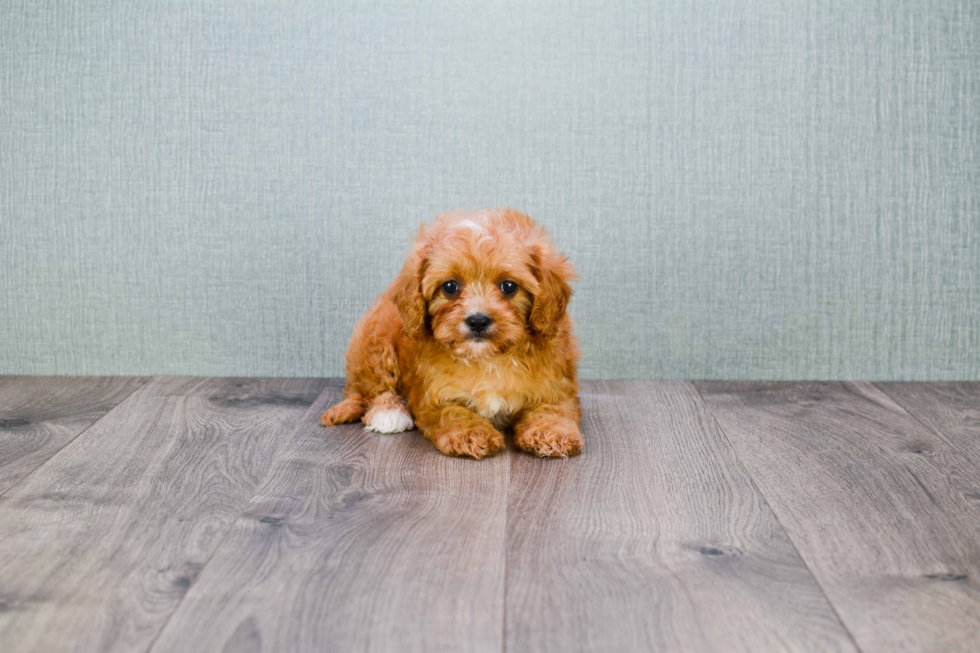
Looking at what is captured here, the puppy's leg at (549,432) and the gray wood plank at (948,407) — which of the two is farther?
the gray wood plank at (948,407)

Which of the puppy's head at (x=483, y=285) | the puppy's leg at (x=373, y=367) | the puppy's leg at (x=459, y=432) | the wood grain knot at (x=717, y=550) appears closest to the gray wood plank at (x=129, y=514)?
the puppy's leg at (x=373, y=367)

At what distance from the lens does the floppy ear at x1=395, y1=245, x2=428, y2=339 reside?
80.8 inches

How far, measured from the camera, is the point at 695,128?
2.75 m

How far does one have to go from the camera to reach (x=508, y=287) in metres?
2.01

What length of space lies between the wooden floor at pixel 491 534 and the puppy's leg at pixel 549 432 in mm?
35

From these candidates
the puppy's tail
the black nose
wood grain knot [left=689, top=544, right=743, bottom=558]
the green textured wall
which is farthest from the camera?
the green textured wall

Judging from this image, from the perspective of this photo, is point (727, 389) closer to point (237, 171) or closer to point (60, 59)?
point (237, 171)

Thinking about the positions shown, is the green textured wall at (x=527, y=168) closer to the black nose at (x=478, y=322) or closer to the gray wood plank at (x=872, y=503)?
the gray wood plank at (x=872, y=503)

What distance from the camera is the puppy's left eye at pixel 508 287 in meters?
2.01

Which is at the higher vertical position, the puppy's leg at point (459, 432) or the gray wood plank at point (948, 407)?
the puppy's leg at point (459, 432)

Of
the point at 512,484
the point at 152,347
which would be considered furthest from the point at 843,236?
the point at 152,347

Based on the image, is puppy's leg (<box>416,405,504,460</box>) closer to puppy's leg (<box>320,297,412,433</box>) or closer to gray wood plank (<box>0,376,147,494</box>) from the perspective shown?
puppy's leg (<box>320,297,412,433</box>)

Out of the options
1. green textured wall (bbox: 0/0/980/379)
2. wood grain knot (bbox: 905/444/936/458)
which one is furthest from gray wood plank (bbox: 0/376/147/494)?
wood grain knot (bbox: 905/444/936/458)

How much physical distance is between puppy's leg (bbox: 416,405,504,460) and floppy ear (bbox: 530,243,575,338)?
28 cm
